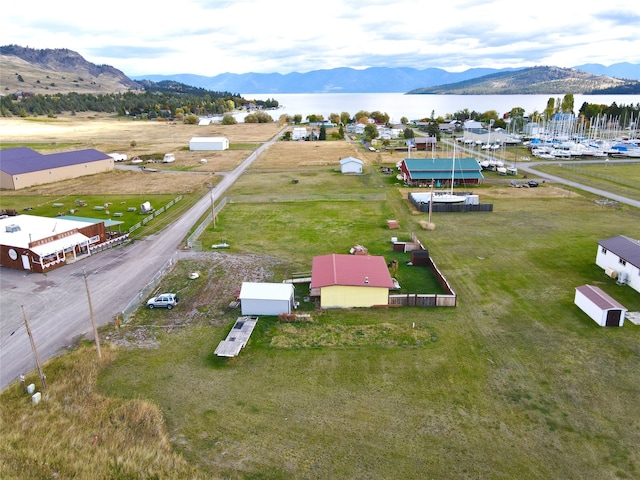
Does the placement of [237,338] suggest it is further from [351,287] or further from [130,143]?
[130,143]

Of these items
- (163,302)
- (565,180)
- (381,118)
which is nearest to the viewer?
(163,302)

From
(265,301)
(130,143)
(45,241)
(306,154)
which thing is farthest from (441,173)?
(130,143)

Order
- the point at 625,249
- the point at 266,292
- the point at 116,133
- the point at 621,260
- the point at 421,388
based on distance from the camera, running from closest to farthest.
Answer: the point at 421,388 → the point at 266,292 → the point at 621,260 → the point at 625,249 → the point at 116,133

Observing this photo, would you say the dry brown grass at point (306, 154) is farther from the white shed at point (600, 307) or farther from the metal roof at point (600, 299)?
the white shed at point (600, 307)

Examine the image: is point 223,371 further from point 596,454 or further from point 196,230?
point 196,230

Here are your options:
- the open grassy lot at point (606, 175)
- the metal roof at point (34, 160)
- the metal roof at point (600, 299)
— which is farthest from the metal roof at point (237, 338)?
the metal roof at point (34, 160)
